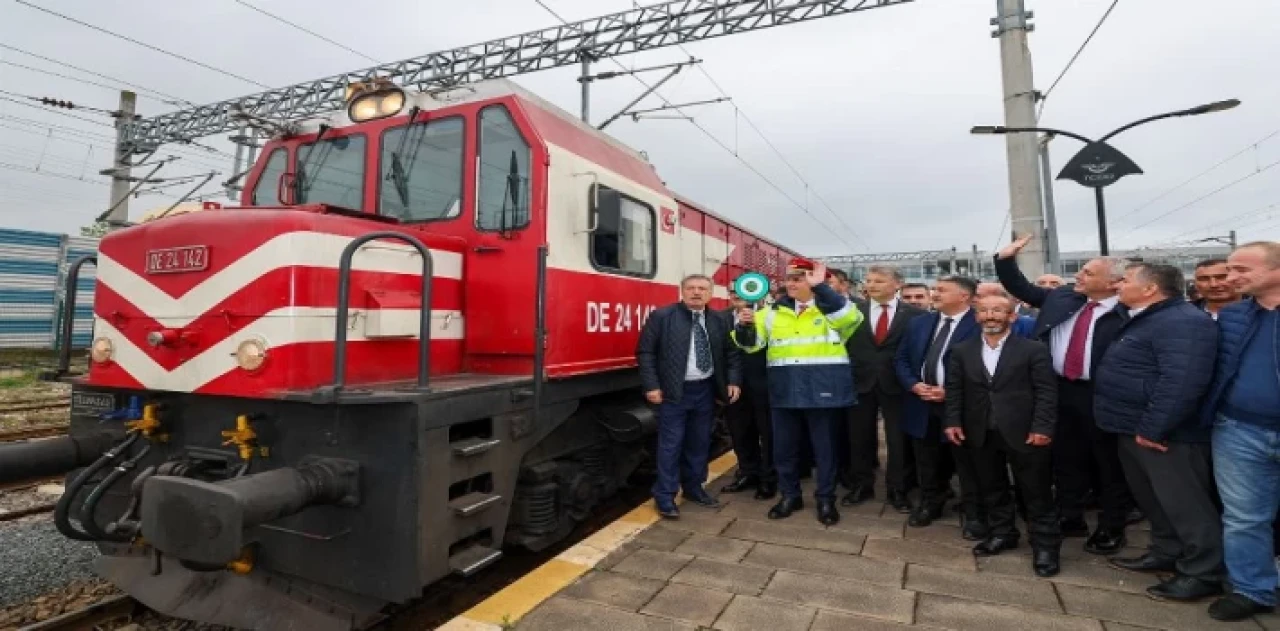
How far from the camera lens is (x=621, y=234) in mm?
5141

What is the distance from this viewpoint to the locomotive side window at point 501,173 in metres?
4.21

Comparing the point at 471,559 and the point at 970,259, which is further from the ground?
the point at 970,259

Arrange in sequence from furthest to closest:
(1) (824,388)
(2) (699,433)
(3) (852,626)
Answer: (2) (699,433) < (1) (824,388) < (3) (852,626)

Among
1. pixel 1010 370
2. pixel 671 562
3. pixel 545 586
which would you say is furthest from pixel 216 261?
pixel 1010 370

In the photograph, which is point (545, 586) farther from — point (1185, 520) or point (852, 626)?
point (1185, 520)

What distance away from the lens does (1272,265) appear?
128 inches

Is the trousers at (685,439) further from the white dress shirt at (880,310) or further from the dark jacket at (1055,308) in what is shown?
the dark jacket at (1055,308)

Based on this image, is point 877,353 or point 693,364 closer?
point 693,364

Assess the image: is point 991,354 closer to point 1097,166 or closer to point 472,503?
point 472,503

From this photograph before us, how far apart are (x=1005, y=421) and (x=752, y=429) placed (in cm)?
225

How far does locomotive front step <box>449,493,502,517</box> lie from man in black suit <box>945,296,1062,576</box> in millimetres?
2927

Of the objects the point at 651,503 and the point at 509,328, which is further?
the point at 651,503

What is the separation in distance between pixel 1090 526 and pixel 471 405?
4.61m

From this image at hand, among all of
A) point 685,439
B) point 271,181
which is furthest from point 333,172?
point 685,439
